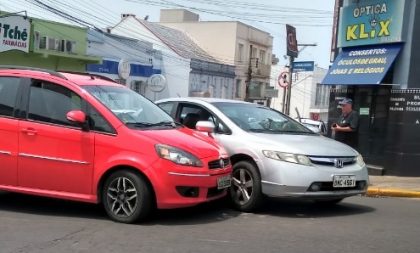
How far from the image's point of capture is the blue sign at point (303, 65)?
1908cm

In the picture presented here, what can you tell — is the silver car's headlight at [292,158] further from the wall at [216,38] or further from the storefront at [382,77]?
the wall at [216,38]

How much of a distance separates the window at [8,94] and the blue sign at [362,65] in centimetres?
852

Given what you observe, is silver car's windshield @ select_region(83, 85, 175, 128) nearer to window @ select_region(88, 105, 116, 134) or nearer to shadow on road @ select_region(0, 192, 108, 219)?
window @ select_region(88, 105, 116, 134)

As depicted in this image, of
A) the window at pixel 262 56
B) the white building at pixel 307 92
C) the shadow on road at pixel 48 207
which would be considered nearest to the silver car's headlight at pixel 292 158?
the shadow on road at pixel 48 207

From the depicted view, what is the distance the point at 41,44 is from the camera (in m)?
27.2

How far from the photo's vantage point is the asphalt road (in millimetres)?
6004

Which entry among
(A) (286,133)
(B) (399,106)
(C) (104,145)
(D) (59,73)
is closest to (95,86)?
(D) (59,73)

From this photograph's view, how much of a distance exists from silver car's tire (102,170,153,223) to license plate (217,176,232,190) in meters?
0.84

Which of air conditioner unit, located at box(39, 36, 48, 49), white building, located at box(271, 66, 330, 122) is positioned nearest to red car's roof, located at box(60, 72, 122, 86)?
air conditioner unit, located at box(39, 36, 48, 49)

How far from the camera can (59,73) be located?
7.65m

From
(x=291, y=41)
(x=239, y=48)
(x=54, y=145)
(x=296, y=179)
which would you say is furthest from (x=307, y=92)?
(x=54, y=145)

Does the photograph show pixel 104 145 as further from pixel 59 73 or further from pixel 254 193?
pixel 254 193

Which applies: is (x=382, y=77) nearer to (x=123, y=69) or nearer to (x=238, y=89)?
(x=123, y=69)

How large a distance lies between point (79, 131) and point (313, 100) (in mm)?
55096
